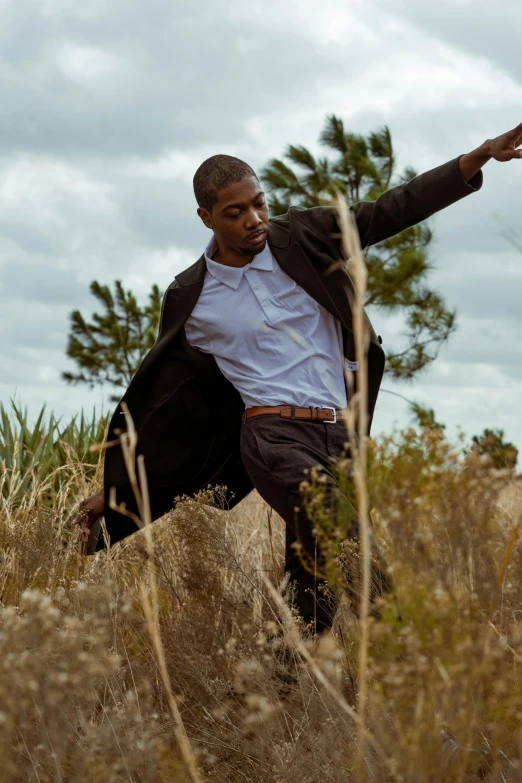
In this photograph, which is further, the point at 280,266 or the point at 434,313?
the point at 434,313

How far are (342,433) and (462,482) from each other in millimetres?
2097

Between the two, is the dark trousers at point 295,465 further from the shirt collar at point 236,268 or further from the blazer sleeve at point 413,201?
the blazer sleeve at point 413,201

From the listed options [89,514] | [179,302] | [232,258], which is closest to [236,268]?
[232,258]

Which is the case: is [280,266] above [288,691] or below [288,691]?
above

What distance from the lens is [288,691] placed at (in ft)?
12.3

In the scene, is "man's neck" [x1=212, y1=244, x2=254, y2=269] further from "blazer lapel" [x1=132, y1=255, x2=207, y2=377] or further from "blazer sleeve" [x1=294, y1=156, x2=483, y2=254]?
"blazer sleeve" [x1=294, y1=156, x2=483, y2=254]

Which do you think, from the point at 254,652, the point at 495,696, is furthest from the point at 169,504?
the point at 495,696

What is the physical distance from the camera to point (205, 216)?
4.48 meters

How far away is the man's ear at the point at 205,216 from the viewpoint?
4.45 m

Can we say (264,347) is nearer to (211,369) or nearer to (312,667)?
(211,369)

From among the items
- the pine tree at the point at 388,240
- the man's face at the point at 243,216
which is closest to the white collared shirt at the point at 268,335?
the man's face at the point at 243,216

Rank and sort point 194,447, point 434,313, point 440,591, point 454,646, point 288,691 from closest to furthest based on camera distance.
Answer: point 440,591 < point 454,646 < point 288,691 < point 194,447 < point 434,313

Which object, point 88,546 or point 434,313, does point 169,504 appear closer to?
point 88,546

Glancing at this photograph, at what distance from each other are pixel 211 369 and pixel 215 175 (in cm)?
88
